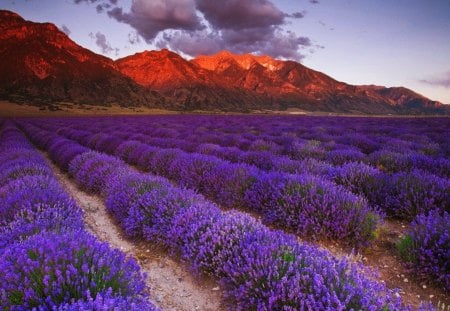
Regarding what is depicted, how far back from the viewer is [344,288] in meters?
1.94

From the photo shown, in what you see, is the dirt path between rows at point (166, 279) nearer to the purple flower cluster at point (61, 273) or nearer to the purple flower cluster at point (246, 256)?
the purple flower cluster at point (246, 256)

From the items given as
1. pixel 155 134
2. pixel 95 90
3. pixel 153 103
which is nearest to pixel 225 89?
pixel 153 103

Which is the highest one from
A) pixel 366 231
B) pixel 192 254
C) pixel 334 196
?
pixel 334 196

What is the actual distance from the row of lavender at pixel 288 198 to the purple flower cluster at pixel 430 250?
524 millimetres

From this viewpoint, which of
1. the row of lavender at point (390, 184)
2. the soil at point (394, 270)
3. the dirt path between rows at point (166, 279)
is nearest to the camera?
the soil at point (394, 270)

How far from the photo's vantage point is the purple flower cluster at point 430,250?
2.78 meters

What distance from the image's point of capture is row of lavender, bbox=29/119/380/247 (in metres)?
3.76

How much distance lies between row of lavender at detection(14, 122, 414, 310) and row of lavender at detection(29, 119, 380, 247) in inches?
36.0

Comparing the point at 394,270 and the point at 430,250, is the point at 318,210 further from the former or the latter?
the point at 430,250

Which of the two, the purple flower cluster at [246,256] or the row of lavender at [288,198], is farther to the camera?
the row of lavender at [288,198]

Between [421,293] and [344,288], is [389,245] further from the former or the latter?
[344,288]

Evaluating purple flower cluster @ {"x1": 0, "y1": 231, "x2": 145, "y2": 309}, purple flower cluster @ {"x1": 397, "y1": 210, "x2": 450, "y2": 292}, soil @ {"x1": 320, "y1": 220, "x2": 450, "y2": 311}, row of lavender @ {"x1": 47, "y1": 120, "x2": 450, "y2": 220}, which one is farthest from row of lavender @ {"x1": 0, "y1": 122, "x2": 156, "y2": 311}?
row of lavender @ {"x1": 47, "y1": 120, "x2": 450, "y2": 220}

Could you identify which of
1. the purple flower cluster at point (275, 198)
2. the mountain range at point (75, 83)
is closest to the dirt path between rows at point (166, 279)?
the purple flower cluster at point (275, 198)

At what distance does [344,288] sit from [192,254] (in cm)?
165
